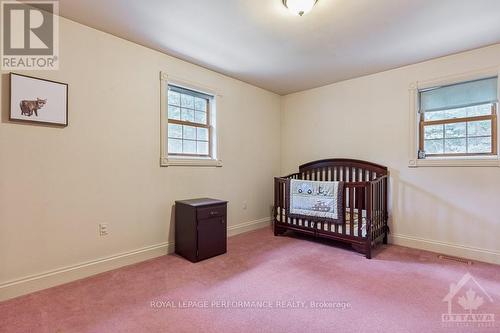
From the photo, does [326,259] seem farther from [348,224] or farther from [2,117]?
[2,117]

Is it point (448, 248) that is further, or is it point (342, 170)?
point (342, 170)

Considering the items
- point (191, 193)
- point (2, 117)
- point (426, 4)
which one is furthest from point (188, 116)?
point (426, 4)

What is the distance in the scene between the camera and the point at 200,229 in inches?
112

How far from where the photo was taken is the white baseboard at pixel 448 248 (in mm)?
2842

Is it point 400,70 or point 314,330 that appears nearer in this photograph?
point 314,330

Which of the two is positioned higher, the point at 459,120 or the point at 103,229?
the point at 459,120

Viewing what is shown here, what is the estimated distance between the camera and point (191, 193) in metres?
3.38

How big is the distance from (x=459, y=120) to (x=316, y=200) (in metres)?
1.97

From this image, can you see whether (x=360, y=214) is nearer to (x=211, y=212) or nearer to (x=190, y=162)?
(x=211, y=212)

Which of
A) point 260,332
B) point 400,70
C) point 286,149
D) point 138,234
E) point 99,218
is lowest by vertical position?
point 260,332

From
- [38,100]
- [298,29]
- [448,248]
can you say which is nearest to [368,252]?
[448,248]

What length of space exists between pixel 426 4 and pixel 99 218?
3518 millimetres

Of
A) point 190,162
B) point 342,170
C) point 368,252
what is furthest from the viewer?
point 342,170

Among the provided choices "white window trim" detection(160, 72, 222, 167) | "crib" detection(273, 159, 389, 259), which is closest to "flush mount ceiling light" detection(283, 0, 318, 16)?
"white window trim" detection(160, 72, 222, 167)
